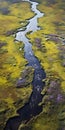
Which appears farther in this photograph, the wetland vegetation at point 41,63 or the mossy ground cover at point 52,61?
the wetland vegetation at point 41,63

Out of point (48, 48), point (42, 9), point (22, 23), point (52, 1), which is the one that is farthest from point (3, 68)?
point (52, 1)

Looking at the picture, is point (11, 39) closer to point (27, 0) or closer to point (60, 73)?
point (60, 73)

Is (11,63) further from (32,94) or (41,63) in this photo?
(32,94)

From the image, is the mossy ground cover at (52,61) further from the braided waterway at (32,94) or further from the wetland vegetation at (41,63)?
the braided waterway at (32,94)

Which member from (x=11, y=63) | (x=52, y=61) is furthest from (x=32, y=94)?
(x=52, y=61)

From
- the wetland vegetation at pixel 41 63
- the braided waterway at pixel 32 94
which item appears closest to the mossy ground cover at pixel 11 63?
the wetland vegetation at pixel 41 63

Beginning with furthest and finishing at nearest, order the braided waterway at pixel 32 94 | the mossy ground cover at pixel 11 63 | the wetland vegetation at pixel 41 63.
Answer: the mossy ground cover at pixel 11 63 → the wetland vegetation at pixel 41 63 → the braided waterway at pixel 32 94
